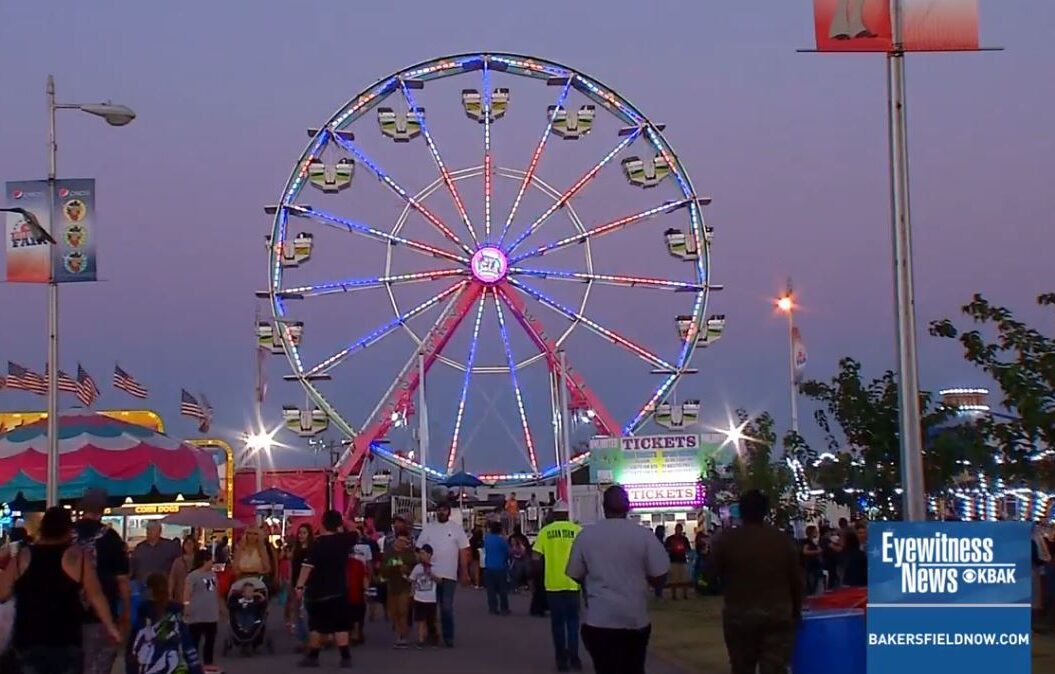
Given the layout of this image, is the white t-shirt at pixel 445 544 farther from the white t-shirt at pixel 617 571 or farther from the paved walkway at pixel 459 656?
the white t-shirt at pixel 617 571

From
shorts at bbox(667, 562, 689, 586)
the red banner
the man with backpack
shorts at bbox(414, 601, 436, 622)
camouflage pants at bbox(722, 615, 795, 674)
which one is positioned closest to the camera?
camouflage pants at bbox(722, 615, 795, 674)

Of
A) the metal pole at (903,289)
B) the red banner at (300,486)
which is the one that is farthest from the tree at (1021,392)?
the red banner at (300,486)

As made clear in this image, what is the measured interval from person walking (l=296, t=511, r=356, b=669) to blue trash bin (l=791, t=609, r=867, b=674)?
567 cm

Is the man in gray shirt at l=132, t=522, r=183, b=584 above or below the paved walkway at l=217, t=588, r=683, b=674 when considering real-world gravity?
above

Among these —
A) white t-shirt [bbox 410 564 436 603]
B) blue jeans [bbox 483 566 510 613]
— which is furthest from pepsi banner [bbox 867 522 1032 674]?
blue jeans [bbox 483 566 510 613]

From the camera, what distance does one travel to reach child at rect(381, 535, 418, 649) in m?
18.7

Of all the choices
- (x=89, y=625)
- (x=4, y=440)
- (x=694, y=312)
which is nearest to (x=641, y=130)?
(x=694, y=312)

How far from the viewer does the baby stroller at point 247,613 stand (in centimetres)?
1777

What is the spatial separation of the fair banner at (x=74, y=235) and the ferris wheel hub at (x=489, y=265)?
1528 centimetres

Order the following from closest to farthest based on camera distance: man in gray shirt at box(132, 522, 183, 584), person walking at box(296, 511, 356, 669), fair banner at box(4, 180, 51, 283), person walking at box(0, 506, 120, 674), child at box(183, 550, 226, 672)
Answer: person walking at box(0, 506, 120, 674) → man in gray shirt at box(132, 522, 183, 584) → person walking at box(296, 511, 356, 669) → child at box(183, 550, 226, 672) → fair banner at box(4, 180, 51, 283)

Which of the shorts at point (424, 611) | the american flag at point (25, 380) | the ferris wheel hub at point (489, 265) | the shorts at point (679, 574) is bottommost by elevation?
the shorts at point (679, 574)

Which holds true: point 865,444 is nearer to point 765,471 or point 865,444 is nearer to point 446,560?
point 446,560

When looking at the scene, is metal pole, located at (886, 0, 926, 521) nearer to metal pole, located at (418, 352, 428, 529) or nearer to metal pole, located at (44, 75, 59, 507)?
metal pole, located at (44, 75, 59, 507)

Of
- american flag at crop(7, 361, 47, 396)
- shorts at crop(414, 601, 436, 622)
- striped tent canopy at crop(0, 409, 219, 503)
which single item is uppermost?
american flag at crop(7, 361, 47, 396)
